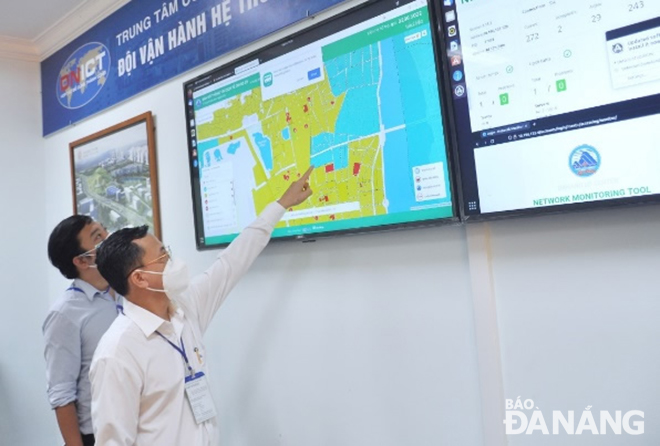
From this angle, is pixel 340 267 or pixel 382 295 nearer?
pixel 382 295

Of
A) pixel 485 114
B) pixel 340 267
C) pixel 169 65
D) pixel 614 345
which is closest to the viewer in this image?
pixel 614 345

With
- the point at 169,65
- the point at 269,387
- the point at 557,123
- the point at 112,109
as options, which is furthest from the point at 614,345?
the point at 112,109

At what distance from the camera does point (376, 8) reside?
5.78ft

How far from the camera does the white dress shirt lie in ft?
4.94

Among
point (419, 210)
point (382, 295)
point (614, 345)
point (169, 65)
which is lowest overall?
→ point (614, 345)

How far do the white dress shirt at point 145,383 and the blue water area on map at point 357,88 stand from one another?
2.71 ft

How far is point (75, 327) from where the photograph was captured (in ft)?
6.93

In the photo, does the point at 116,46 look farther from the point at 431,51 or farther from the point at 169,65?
the point at 431,51

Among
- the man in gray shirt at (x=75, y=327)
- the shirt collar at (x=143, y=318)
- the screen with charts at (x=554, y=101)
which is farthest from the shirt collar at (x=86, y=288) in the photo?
the screen with charts at (x=554, y=101)

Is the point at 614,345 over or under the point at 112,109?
under

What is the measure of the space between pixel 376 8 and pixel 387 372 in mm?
1187

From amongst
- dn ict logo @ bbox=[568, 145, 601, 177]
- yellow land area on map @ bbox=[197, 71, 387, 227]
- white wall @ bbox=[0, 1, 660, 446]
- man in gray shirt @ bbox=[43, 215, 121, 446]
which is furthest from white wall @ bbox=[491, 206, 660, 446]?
man in gray shirt @ bbox=[43, 215, 121, 446]

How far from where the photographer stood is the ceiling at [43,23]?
129 inches

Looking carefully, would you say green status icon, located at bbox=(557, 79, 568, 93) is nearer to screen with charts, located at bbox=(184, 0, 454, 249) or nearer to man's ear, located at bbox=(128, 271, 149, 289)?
screen with charts, located at bbox=(184, 0, 454, 249)
